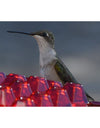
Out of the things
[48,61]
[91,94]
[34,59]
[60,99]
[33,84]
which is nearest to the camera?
[60,99]

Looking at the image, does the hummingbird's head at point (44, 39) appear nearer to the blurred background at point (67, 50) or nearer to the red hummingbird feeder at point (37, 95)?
the blurred background at point (67, 50)

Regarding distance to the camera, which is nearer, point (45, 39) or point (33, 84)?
point (33, 84)

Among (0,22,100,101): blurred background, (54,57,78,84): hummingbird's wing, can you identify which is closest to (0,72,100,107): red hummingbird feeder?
(0,22,100,101): blurred background

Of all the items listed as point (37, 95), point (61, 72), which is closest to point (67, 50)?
point (61, 72)

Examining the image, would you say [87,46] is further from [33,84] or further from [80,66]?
[33,84]

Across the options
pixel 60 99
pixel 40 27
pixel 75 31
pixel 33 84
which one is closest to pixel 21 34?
pixel 40 27

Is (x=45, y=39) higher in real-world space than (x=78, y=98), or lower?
higher
